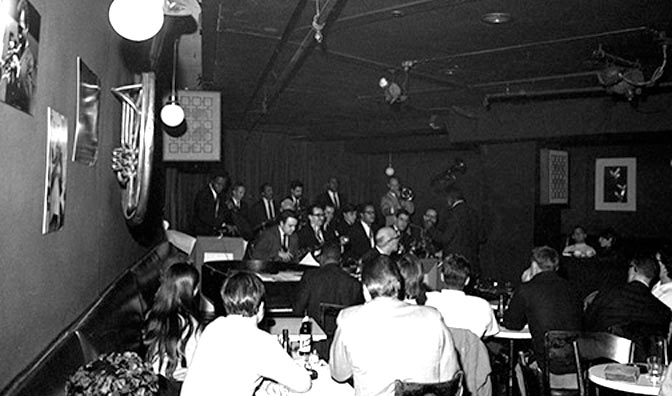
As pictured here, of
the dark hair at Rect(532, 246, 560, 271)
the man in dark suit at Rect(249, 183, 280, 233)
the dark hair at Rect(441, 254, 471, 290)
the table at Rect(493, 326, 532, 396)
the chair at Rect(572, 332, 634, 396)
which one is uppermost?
the man in dark suit at Rect(249, 183, 280, 233)

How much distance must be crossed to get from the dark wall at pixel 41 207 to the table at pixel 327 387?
1.32 m

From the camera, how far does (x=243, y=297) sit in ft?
10.5

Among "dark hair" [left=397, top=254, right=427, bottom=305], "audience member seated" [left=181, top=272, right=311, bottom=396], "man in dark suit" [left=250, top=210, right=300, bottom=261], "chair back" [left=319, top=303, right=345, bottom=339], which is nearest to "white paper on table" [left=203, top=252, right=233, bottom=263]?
"man in dark suit" [left=250, top=210, right=300, bottom=261]

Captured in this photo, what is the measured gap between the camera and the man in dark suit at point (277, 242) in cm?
831

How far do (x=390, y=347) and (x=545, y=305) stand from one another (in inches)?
88.3

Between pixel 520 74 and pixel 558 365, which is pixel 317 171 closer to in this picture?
pixel 520 74

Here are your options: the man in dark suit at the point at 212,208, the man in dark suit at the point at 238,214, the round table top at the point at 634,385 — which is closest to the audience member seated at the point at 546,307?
the round table top at the point at 634,385

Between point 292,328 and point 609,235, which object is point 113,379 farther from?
point 609,235

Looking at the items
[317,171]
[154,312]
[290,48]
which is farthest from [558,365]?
[317,171]

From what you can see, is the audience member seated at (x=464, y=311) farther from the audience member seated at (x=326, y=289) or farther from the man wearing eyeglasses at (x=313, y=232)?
the man wearing eyeglasses at (x=313, y=232)

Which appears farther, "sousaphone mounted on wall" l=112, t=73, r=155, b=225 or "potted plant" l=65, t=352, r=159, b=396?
"sousaphone mounted on wall" l=112, t=73, r=155, b=225

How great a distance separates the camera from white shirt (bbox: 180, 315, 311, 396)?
301cm

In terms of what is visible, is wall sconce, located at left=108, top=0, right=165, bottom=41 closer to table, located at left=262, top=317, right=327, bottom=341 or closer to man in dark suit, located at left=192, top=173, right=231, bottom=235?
table, located at left=262, top=317, right=327, bottom=341

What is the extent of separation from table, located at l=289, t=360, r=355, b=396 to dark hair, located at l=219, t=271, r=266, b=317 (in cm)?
52
